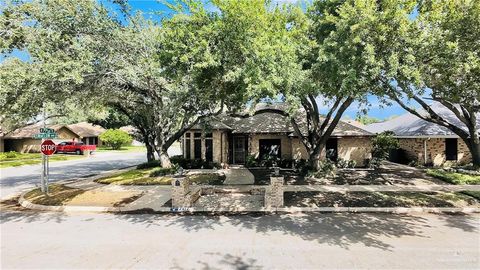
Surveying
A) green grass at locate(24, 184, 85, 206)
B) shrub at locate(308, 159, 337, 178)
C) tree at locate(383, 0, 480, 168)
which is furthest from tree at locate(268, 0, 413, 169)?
green grass at locate(24, 184, 85, 206)

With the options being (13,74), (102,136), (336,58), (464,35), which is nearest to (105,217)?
(13,74)

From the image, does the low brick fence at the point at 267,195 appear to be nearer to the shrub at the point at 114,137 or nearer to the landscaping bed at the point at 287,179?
the landscaping bed at the point at 287,179

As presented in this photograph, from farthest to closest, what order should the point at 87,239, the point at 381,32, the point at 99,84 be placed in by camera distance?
the point at 99,84 → the point at 381,32 → the point at 87,239

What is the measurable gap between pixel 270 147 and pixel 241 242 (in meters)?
17.4

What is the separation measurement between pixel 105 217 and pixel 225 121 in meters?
17.1

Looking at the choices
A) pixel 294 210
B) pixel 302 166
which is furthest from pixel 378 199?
pixel 302 166

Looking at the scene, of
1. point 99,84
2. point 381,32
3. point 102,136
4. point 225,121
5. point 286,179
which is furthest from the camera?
point 102,136

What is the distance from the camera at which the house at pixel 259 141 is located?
79.3ft

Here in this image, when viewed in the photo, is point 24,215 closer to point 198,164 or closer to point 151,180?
point 151,180

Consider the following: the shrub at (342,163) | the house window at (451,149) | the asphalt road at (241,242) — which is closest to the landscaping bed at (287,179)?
the shrub at (342,163)

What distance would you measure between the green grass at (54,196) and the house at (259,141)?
10048mm

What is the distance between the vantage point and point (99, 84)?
50.8 feet

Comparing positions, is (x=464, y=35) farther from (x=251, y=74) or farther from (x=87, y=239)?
(x=87, y=239)

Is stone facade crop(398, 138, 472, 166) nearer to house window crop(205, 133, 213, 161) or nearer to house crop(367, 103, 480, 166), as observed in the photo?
house crop(367, 103, 480, 166)
